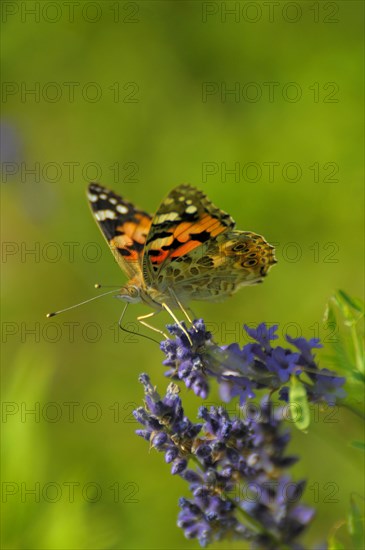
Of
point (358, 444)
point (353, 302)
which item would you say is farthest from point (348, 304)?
point (358, 444)

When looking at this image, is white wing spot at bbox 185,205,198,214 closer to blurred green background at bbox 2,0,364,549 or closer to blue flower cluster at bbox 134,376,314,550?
blue flower cluster at bbox 134,376,314,550

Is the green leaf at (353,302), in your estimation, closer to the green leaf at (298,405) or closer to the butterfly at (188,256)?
the green leaf at (298,405)

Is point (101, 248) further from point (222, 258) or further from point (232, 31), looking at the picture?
point (222, 258)

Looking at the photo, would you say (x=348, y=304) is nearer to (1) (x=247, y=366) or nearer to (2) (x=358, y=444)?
(1) (x=247, y=366)

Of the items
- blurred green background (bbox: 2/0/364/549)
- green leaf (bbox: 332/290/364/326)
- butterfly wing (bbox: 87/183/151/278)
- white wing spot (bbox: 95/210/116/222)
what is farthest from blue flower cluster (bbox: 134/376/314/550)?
blurred green background (bbox: 2/0/364/549)

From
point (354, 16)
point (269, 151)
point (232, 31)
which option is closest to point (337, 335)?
point (269, 151)

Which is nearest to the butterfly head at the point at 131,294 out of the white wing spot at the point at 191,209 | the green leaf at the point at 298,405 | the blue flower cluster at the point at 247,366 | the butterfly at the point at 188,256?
the butterfly at the point at 188,256

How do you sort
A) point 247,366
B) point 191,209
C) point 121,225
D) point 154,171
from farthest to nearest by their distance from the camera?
point 154,171
point 121,225
point 191,209
point 247,366
